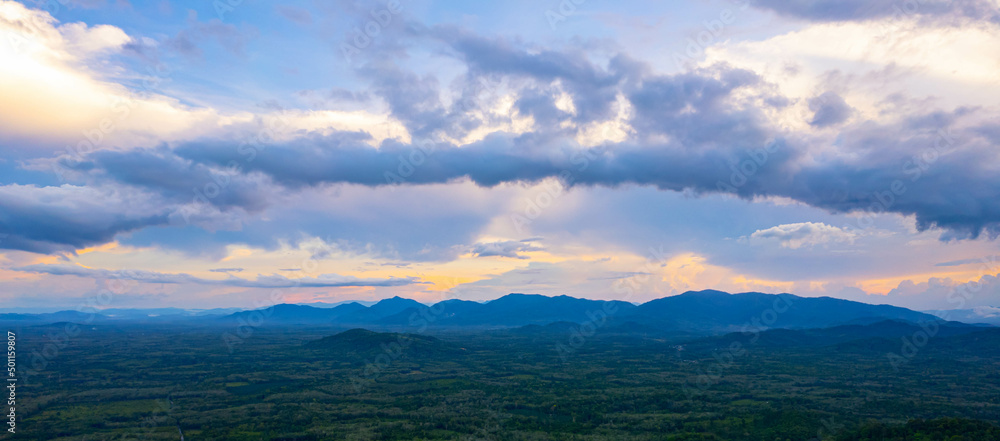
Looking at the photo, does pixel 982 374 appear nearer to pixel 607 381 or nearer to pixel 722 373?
pixel 722 373

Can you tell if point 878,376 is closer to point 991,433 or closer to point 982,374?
point 982,374

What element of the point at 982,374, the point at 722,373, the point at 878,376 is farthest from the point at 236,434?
the point at 982,374

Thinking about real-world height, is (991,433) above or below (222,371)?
above

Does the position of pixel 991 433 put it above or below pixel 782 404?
above

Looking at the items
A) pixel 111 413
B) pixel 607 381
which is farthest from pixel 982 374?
pixel 111 413

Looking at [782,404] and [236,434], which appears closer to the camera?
[236,434]

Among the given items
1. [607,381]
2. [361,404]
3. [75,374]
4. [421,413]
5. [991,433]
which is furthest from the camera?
[75,374]

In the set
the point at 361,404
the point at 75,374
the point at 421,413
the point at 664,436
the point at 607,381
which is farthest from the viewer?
the point at 75,374

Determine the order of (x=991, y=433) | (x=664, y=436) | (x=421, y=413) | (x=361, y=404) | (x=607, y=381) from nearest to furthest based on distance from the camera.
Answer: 1. (x=991, y=433)
2. (x=664, y=436)
3. (x=421, y=413)
4. (x=361, y=404)
5. (x=607, y=381)

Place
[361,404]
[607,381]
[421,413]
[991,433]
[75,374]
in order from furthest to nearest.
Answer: [75,374] < [607,381] < [361,404] < [421,413] < [991,433]
